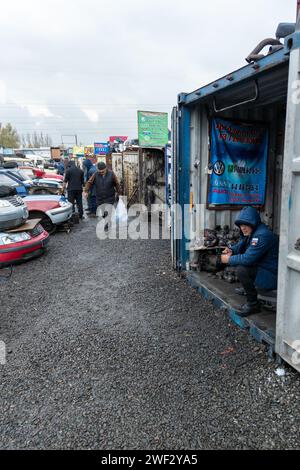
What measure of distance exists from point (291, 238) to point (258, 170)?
3033 millimetres

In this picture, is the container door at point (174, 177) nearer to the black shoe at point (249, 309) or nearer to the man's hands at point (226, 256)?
the man's hands at point (226, 256)

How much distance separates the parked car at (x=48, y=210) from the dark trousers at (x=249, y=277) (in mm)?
5941

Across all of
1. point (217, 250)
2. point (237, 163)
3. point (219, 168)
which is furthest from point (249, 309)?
point (237, 163)

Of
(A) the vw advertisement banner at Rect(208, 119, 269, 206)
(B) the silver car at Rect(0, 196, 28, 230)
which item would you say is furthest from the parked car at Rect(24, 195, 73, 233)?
(A) the vw advertisement banner at Rect(208, 119, 269, 206)

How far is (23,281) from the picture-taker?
18.0 ft

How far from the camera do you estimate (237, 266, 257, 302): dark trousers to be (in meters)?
3.62

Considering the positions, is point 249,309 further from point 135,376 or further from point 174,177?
point 174,177

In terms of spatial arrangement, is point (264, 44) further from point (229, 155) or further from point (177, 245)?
point (177, 245)

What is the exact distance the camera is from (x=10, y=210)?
238 inches
